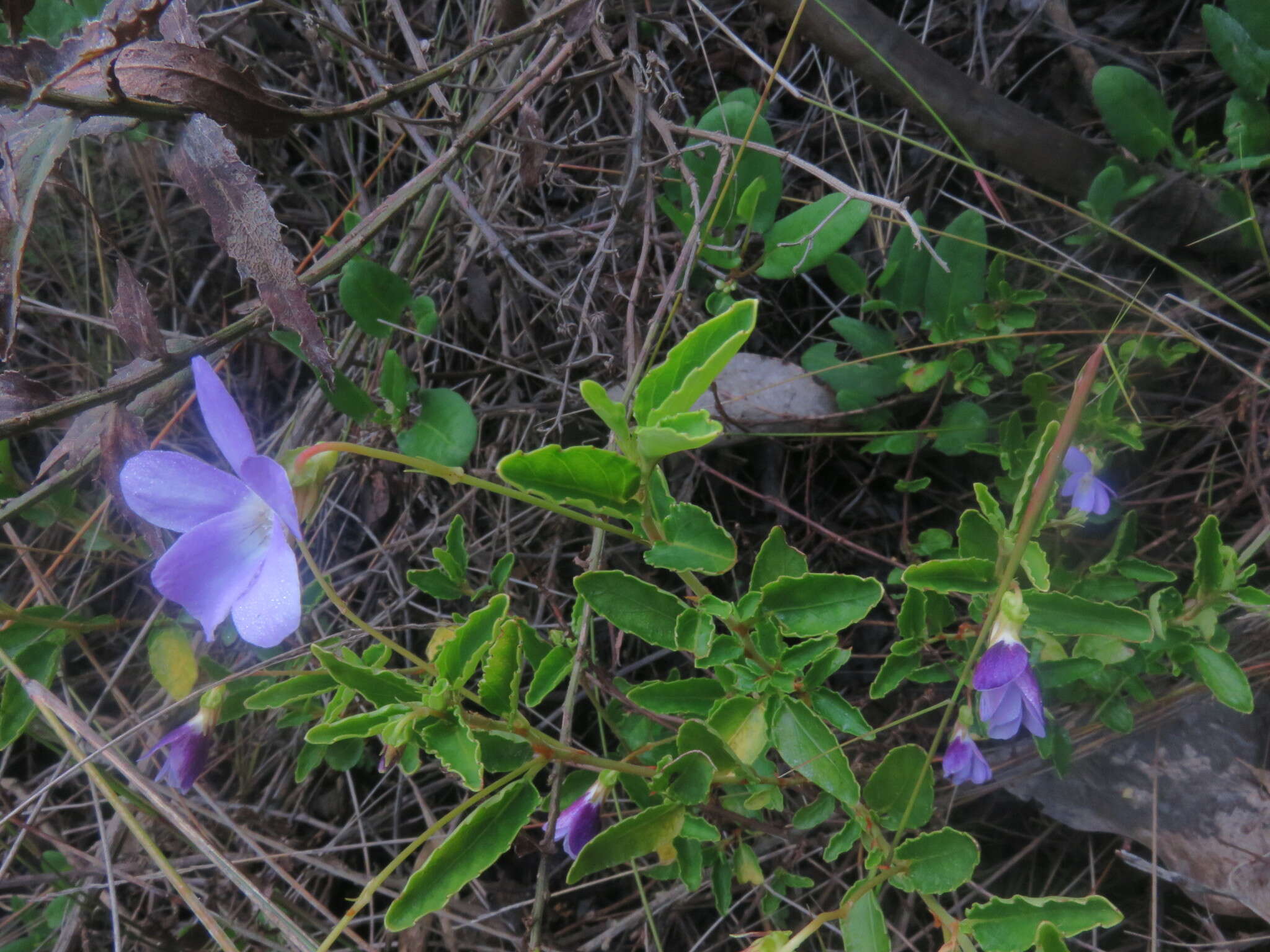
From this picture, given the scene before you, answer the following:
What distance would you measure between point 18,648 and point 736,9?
6.06ft

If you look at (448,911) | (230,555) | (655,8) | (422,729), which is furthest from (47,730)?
(655,8)

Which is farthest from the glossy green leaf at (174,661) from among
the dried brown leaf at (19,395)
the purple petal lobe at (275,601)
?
the purple petal lobe at (275,601)

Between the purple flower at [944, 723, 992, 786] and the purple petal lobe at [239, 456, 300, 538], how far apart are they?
0.98 metres

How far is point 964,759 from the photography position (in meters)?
1.36

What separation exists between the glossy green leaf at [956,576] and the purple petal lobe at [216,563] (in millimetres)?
778

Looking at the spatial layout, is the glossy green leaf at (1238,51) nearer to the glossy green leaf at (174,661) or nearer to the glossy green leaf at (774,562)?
the glossy green leaf at (774,562)

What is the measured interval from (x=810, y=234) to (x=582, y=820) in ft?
3.34

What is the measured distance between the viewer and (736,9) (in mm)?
1974

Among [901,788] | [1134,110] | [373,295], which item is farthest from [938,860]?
[1134,110]

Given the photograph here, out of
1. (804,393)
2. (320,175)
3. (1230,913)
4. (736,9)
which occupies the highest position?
(736,9)

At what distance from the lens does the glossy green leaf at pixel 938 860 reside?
1.15 metres

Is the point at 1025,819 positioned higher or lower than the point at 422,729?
lower

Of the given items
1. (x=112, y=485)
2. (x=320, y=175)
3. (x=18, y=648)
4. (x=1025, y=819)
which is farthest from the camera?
(x=320, y=175)

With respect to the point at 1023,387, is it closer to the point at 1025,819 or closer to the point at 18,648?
the point at 1025,819
